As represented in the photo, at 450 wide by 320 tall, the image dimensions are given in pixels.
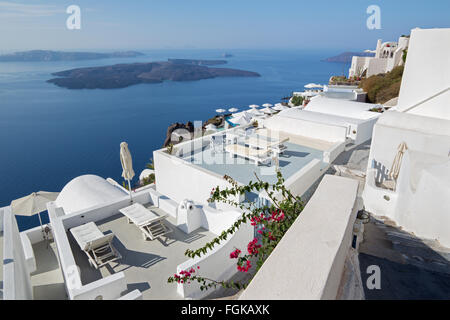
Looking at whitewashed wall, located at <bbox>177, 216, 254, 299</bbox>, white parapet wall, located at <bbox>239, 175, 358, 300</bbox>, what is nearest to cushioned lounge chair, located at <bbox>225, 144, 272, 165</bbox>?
whitewashed wall, located at <bbox>177, 216, 254, 299</bbox>

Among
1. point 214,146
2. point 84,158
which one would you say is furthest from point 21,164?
point 214,146

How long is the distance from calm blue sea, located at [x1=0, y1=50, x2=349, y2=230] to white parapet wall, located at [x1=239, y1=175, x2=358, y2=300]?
4270cm

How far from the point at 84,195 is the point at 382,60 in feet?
135

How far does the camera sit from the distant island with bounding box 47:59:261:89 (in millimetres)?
135250

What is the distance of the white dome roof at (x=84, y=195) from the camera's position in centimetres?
973

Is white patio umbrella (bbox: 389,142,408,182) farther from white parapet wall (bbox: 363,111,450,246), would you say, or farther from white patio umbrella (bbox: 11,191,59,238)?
white patio umbrella (bbox: 11,191,59,238)

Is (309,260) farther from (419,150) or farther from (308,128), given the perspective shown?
(308,128)

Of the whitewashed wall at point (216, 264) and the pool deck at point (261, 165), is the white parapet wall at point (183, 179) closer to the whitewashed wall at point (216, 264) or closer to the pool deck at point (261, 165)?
the pool deck at point (261, 165)

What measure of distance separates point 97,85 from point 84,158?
290ft

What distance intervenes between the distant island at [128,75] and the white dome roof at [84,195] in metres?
136

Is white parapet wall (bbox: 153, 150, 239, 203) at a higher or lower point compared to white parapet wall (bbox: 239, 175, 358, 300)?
lower

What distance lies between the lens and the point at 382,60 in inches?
1470

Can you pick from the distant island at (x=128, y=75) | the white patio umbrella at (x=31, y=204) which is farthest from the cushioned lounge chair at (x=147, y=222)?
the distant island at (x=128, y=75)

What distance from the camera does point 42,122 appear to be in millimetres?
82250
